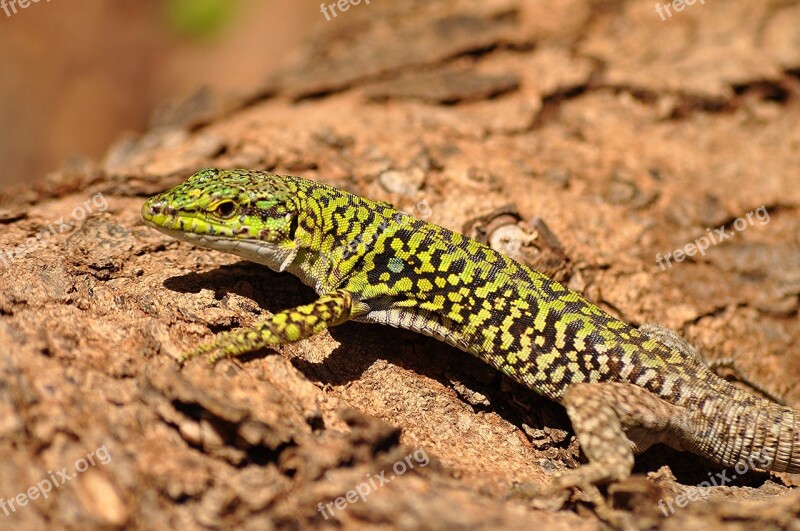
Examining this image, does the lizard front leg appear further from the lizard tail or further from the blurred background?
the blurred background

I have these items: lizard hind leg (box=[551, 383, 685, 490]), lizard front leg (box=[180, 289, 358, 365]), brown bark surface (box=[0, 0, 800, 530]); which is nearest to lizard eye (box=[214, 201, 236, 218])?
brown bark surface (box=[0, 0, 800, 530])

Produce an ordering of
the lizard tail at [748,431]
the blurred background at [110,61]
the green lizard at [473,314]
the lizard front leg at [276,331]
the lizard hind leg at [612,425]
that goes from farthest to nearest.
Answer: the blurred background at [110,61] → the lizard tail at [748,431] → the green lizard at [473,314] → the lizard front leg at [276,331] → the lizard hind leg at [612,425]

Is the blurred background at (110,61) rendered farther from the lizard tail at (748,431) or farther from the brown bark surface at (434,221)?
the lizard tail at (748,431)

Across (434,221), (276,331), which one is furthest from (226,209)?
(434,221)

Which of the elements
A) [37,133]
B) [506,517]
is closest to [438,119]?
[506,517]

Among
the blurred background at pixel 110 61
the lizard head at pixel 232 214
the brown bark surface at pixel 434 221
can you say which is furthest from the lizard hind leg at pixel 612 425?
the blurred background at pixel 110 61

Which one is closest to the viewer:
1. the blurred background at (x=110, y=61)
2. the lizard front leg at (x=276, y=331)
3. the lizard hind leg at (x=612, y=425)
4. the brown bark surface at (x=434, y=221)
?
the brown bark surface at (x=434, y=221)
